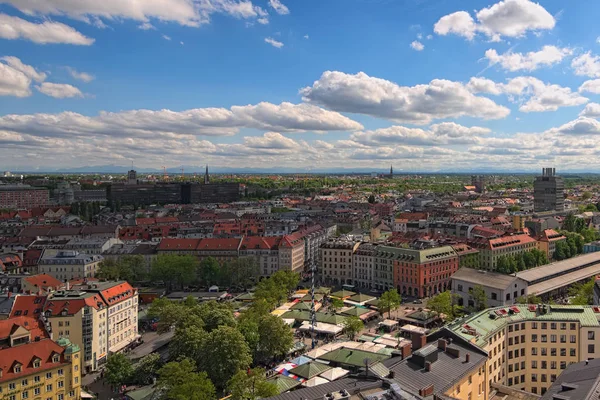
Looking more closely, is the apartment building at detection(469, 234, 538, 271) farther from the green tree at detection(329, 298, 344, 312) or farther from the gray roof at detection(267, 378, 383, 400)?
the gray roof at detection(267, 378, 383, 400)

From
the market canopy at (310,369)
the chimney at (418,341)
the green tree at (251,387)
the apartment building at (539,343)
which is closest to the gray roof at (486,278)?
the apartment building at (539,343)

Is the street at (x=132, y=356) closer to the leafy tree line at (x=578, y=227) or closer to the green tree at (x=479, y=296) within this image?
the green tree at (x=479, y=296)

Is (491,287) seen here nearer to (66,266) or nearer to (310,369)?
(310,369)

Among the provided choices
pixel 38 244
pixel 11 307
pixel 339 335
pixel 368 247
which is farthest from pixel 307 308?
pixel 38 244

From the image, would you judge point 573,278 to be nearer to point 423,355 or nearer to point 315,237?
point 315,237

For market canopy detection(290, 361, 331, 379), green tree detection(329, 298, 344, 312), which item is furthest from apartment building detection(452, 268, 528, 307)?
market canopy detection(290, 361, 331, 379)

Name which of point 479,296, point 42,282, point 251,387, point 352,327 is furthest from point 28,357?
point 479,296
